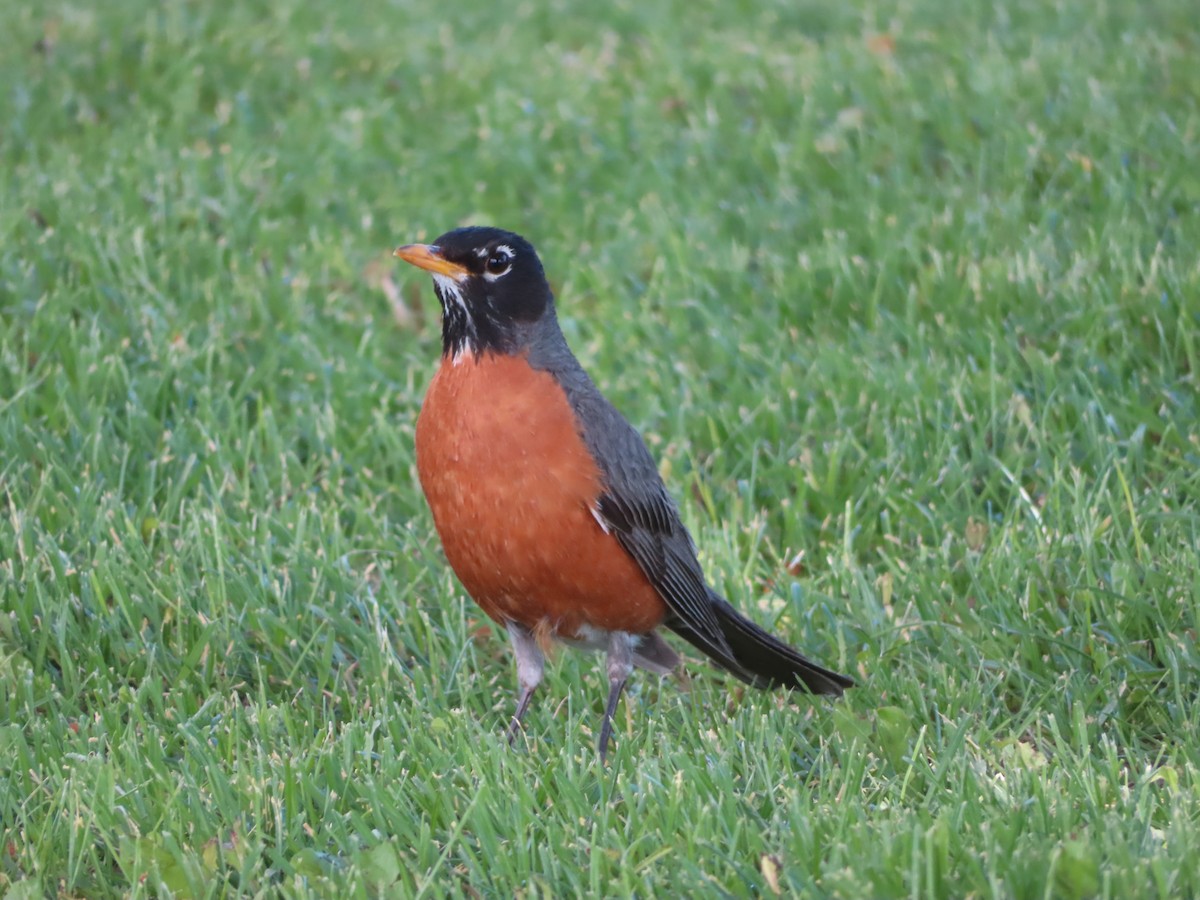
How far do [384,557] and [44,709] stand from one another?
125cm

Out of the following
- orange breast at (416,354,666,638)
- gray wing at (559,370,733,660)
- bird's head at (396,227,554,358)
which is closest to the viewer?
orange breast at (416,354,666,638)

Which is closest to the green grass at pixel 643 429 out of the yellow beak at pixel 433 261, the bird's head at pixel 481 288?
the bird's head at pixel 481 288

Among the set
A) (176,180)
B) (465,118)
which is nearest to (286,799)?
(176,180)

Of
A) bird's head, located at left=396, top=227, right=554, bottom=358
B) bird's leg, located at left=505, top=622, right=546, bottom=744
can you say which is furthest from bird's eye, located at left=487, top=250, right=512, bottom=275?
bird's leg, located at left=505, top=622, right=546, bottom=744

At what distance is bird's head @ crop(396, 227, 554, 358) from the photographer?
426cm

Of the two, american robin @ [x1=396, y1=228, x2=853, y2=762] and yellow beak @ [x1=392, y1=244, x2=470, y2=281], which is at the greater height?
yellow beak @ [x1=392, y1=244, x2=470, y2=281]

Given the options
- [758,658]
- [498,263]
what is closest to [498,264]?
[498,263]

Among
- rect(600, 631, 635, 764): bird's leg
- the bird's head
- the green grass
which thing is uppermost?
the bird's head

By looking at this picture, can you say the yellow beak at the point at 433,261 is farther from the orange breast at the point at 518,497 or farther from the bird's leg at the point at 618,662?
the bird's leg at the point at 618,662

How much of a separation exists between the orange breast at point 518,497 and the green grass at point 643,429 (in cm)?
36

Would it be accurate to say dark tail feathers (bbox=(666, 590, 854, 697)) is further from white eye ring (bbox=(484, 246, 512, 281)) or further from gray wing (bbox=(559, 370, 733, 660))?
white eye ring (bbox=(484, 246, 512, 281))

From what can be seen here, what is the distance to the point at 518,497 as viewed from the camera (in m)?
3.96

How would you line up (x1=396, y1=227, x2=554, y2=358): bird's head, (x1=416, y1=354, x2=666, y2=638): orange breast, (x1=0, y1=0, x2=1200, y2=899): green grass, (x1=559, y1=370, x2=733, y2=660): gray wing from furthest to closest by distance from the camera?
(x1=396, y1=227, x2=554, y2=358): bird's head
(x1=559, y1=370, x2=733, y2=660): gray wing
(x1=416, y1=354, x2=666, y2=638): orange breast
(x1=0, y1=0, x2=1200, y2=899): green grass

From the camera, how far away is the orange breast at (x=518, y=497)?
3967 mm
